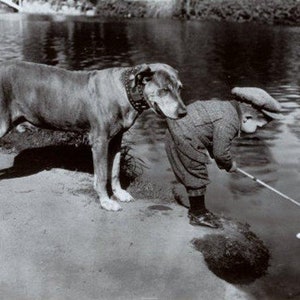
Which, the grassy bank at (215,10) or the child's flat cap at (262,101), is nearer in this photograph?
the child's flat cap at (262,101)

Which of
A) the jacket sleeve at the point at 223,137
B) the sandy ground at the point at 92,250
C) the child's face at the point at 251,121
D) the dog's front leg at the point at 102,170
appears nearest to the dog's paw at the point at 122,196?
the sandy ground at the point at 92,250

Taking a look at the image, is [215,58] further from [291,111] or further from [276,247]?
[276,247]

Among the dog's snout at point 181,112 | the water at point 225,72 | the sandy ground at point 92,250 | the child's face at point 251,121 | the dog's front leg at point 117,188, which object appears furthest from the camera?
the water at point 225,72

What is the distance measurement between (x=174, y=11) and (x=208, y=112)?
3711 cm

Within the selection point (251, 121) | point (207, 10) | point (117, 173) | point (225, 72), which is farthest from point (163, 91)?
point (207, 10)

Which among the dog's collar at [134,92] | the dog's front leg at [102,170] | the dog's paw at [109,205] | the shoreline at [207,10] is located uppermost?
the dog's collar at [134,92]

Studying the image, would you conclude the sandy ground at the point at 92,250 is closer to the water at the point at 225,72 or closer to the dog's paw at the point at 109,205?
the dog's paw at the point at 109,205

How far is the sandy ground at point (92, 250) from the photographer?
491cm

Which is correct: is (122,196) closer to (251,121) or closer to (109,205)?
(109,205)

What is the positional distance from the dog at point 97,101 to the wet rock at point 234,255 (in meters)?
1.37

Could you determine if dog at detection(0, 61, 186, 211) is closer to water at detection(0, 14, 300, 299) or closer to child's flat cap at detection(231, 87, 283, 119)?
child's flat cap at detection(231, 87, 283, 119)

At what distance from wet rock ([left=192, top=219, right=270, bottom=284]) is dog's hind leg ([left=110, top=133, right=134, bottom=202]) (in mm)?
1381

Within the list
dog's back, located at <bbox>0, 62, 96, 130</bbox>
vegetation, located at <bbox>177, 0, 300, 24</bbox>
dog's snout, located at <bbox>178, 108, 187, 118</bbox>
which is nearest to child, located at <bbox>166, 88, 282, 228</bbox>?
dog's snout, located at <bbox>178, 108, 187, 118</bbox>

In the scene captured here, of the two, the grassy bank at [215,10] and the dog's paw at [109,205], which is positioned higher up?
the dog's paw at [109,205]
